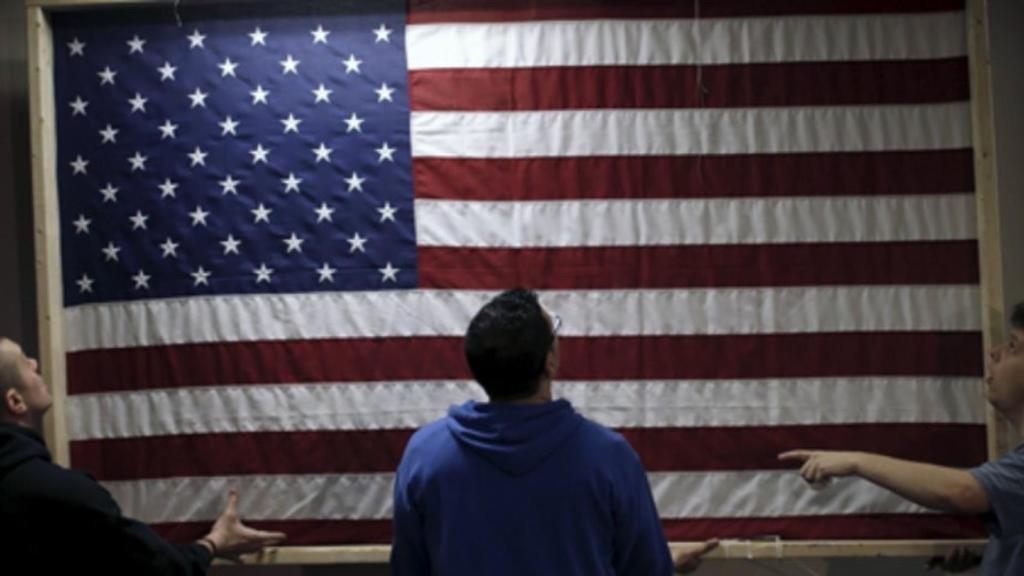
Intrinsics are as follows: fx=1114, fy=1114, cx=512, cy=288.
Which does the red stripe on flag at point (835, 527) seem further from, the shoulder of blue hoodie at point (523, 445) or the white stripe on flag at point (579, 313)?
the shoulder of blue hoodie at point (523, 445)

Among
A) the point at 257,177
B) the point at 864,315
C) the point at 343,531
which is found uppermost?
the point at 257,177

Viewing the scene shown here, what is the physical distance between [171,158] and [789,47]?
2.00 metres

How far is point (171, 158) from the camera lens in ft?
11.9

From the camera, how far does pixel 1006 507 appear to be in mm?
2957

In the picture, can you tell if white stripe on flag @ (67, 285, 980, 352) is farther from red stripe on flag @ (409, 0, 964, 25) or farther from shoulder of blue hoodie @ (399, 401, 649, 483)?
shoulder of blue hoodie @ (399, 401, 649, 483)

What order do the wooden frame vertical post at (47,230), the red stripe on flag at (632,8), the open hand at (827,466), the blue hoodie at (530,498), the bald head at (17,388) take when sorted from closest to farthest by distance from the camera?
the blue hoodie at (530,498)
the bald head at (17,388)
the open hand at (827,466)
the red stripe on flag at (632,8)
the wooden frame vertical post at (47,230)

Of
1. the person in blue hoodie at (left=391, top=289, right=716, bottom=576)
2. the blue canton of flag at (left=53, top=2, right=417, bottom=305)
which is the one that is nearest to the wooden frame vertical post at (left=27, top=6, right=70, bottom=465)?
the blue canton of flag at (left=53, top=2, right=417, bottom=305)

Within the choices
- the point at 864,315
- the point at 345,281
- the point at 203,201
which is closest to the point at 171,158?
the point at 203,201

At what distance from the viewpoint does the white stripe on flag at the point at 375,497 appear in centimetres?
342

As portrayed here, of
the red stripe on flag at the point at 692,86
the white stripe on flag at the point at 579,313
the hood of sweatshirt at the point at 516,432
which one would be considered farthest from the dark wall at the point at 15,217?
the hood of sweatshirt at the point at 516,432

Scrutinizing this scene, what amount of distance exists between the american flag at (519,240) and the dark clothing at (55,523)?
783 mm

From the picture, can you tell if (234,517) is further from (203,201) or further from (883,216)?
(883,216)

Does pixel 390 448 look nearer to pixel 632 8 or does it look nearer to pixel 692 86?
pixel 692 86

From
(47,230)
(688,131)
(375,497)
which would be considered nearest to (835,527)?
(688,131)
